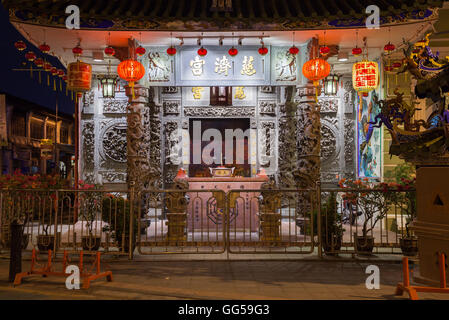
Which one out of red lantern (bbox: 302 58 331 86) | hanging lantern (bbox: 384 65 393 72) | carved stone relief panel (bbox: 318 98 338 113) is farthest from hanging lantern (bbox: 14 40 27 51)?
hanging lantern (bbox: 384 65 393 72)

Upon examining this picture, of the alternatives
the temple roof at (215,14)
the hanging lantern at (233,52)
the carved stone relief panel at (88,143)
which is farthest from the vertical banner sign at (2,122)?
the hanging lantern at (233,52)

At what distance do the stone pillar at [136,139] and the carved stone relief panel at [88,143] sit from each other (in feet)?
10.3

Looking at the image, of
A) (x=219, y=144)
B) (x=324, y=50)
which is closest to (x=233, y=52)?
(x=324, y=50)

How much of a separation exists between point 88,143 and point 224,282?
7958 millimetres

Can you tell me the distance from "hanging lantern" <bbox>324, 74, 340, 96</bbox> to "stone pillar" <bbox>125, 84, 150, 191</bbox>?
4.70m

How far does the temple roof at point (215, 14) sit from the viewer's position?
27.1 ft

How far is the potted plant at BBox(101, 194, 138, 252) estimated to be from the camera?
280 inches

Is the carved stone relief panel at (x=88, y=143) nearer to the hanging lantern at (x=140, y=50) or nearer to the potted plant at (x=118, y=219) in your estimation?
the hanging lantern at (x=140, y=50)

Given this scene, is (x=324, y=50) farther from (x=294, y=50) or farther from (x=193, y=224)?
(x=193, y=224)

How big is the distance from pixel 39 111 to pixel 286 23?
21107 mm

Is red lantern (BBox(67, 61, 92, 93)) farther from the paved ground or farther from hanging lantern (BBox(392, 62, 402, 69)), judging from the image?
hanging lantern (BBox(392, 62, 402, 69))

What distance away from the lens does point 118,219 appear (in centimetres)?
725

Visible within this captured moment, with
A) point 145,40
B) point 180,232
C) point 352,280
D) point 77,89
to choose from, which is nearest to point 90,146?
point 77,89

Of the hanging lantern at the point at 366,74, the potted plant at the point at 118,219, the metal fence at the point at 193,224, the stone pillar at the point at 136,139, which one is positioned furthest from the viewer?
the stone pillar at the point at 136,139
